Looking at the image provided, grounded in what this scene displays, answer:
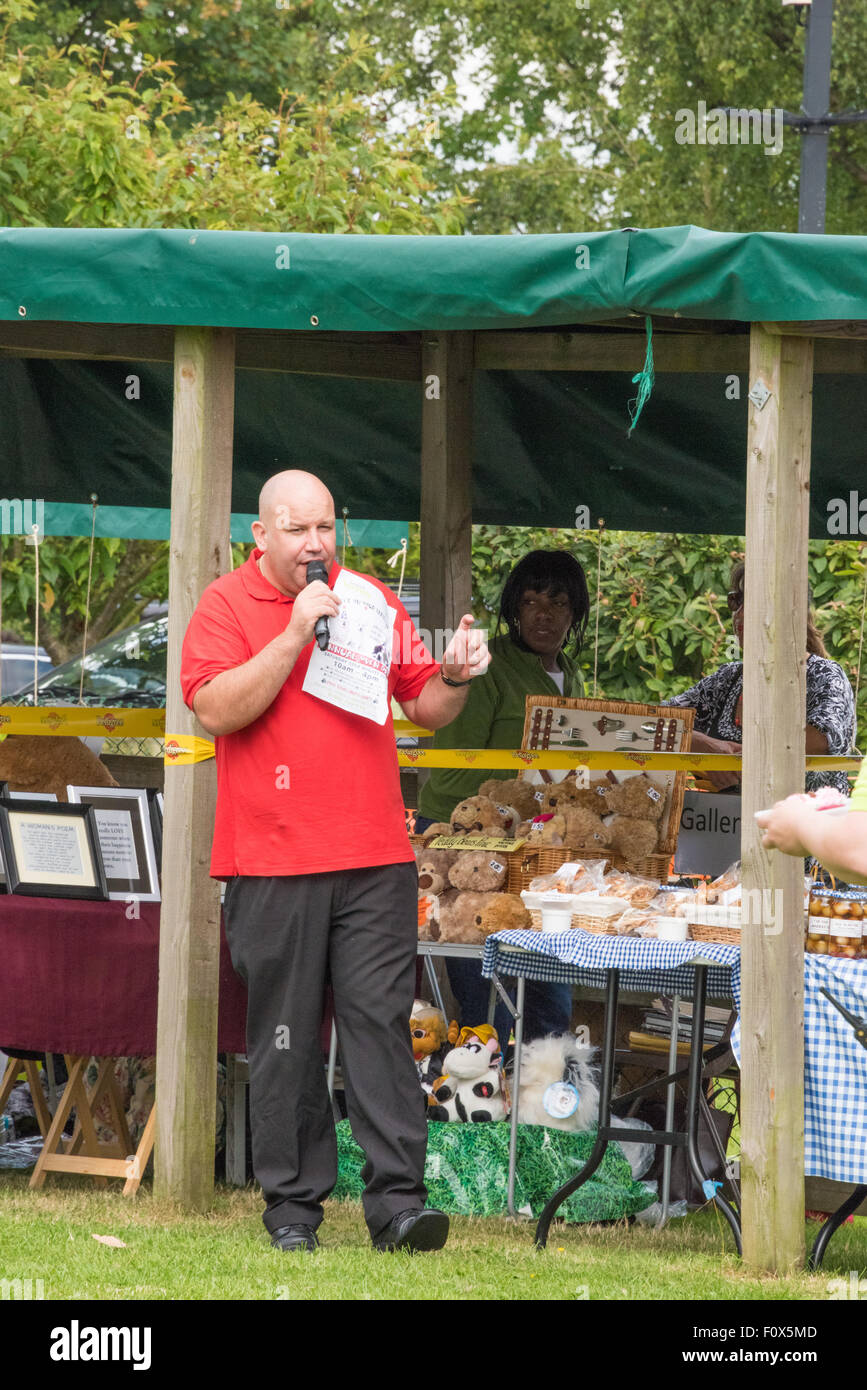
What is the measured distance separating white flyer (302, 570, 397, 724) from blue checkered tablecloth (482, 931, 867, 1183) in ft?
3.06

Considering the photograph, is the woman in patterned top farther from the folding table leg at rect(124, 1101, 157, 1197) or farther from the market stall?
the folding table leg at rect(124, 1101, 157, 1197)

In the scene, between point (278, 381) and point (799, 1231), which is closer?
point (799, 1231)

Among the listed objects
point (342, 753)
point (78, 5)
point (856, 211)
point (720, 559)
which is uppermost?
point (78, 5)

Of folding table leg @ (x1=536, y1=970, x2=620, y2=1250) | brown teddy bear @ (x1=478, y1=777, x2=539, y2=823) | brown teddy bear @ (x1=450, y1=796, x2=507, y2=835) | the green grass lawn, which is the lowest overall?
the green grass lawn

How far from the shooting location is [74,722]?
6.91 m

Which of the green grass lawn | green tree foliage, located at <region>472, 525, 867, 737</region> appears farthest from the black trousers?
green tree foliage, located at <region>472, 525, 867, 737</region>

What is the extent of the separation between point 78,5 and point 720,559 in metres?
9.76

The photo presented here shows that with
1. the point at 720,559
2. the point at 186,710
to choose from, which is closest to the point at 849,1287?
the point at 186,710

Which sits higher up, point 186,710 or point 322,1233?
point 186,710

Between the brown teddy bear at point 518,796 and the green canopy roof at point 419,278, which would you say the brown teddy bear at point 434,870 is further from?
the green canopy roof at point 419,278

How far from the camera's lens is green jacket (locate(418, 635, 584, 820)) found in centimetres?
667

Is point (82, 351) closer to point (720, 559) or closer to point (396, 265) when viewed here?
point (396, 265)

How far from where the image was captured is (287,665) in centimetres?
455

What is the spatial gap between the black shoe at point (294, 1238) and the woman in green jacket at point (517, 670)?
180cm
